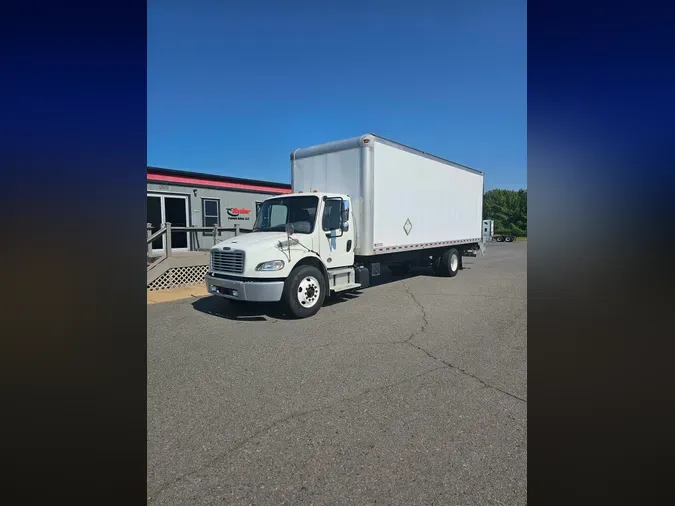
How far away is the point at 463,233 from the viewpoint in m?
13.2

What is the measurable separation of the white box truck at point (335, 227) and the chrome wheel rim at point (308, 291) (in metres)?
0.02

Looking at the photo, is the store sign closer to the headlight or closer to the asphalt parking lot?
the headlight

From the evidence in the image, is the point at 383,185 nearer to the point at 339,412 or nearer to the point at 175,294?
the point at 175,294

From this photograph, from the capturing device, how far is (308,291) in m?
6.96

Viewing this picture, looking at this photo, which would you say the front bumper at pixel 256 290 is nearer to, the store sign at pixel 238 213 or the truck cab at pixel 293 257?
the truck cab at pixel 293 257

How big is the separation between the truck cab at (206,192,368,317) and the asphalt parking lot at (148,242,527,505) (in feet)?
2.43

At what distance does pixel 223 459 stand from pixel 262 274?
13.9 feet

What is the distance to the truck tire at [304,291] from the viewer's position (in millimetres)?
6660

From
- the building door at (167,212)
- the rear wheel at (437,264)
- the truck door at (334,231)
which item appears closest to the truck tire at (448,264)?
the rear wheel at (437,264)

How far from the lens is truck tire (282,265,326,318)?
6660mm

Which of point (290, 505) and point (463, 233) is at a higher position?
point (463, 233)

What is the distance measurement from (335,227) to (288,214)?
1.03m
